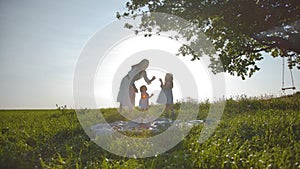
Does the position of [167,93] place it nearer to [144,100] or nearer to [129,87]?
[144,100]

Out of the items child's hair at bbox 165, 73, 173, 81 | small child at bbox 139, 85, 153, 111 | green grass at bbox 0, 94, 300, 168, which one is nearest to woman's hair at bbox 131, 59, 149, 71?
small child at bbox 139, 85, 153, 111

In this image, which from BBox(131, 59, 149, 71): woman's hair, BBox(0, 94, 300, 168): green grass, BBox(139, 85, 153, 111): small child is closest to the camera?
BBox(0, 94, 300, 168): green grass

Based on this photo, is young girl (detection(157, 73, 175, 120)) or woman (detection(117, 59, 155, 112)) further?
young girl (detection(157, 73, 175, 120))

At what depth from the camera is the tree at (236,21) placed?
42.7ft

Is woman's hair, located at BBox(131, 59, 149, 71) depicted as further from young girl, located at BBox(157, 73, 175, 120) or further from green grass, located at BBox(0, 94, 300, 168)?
green grass, located at BBox(0, 94, 300, 168)

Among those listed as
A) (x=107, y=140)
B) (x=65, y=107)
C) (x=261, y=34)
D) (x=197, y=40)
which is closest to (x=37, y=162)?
(x=107, y=140)

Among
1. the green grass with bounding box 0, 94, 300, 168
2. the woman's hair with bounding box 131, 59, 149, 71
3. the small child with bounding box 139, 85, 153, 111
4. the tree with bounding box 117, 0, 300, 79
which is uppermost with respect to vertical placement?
the tree with bounding box 117, 0, 300, 79

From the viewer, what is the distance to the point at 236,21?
13406 millimetres

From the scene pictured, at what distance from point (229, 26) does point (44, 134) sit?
8605 mm

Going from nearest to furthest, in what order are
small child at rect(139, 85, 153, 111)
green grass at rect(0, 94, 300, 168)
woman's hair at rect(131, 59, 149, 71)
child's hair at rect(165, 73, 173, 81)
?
green grass at rect(0, 94, 300, 168) → woman's hair at rect(131, 59, 149, 71) → small child at rect(139, 85, 153, 111) → child's hair at rect(165, 73, 173, 81)

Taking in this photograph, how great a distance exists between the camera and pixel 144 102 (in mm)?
12711

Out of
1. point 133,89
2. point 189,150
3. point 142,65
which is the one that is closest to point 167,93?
point 133,89

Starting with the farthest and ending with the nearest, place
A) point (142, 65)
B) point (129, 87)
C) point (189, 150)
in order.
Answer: point (129, 87)
point (142, 65)
point (189, 150)

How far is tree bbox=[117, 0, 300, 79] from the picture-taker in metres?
13.0
